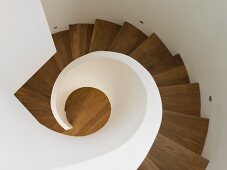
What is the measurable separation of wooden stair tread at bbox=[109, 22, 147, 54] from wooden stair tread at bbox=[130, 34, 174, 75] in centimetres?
15

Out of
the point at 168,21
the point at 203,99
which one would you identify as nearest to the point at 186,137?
the point at 203,99

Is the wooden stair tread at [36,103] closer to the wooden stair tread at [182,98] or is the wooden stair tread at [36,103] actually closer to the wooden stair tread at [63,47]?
the wooden stair tread at [63,47]

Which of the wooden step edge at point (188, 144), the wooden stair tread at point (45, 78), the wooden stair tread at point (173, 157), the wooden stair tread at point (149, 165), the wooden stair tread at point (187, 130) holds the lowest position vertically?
the wooden stair tread at point (149, 165)

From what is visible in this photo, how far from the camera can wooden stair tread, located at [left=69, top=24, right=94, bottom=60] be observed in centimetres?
434

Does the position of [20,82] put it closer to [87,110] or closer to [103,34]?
[103,34]

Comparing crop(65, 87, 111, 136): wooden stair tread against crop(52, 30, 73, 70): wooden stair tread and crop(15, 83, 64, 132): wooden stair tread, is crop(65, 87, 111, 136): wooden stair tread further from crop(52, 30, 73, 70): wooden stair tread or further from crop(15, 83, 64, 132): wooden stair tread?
crop(52, 30, 73, 70): wooden stair tread

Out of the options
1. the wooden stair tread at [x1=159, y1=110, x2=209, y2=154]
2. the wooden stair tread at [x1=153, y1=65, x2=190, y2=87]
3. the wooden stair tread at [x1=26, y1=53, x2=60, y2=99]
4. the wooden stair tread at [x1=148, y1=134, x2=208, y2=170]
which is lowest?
the wooden stair tread at [x1=148, y1=134, x2=208, y2=170]

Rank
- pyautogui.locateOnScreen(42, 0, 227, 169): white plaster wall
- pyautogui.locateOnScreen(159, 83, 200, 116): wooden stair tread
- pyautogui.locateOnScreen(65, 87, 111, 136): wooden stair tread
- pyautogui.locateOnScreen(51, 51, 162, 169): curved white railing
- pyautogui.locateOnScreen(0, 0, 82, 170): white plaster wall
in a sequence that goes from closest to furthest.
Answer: pyautogui.locateOnScreen(0, 0, 82, 170): white plaster wall < pyautogui.locateOnScreen(51, 51, 162, 169): curved white railing < pyautogui.locateOnScreen(42, 0, 227, 169): white plaster wall < pyautogui.locateOnScreen(159, 83, 200, 116): wooden stair tread < pyautogui.locateOnScreen(65, 87, 111, 136): wooden stair tread

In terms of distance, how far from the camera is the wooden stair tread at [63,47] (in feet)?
14.2

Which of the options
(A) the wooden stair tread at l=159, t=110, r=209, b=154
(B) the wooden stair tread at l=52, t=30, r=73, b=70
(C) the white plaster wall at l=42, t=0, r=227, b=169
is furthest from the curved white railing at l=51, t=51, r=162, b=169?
(C) the white plaster wall at l=42, t=0, r=227, b=169

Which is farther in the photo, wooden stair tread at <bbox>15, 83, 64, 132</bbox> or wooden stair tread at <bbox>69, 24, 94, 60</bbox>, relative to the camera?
wooden stair tread at <bbox>69, 24, 94, 60</bbox>

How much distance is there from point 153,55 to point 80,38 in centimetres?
113

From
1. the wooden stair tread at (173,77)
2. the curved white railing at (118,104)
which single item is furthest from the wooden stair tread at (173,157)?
the wooden stair tread at (173,77)

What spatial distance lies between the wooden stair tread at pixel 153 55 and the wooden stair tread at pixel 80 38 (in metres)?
0.75
